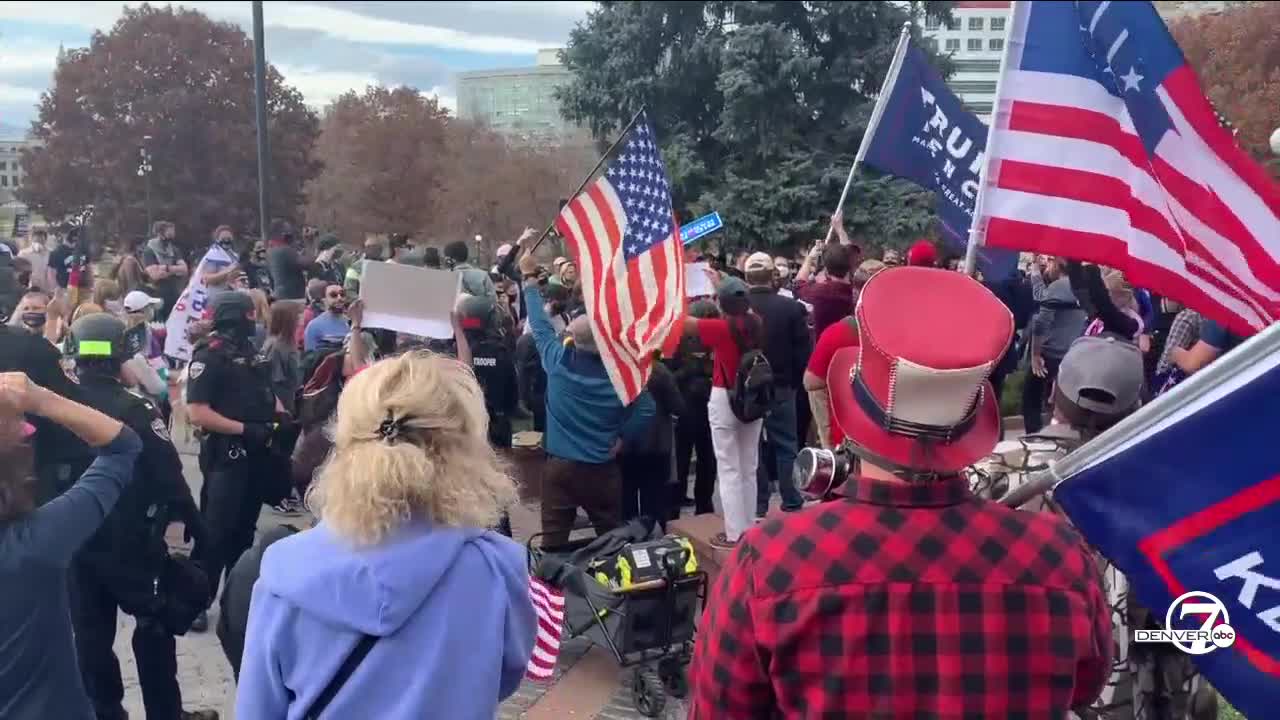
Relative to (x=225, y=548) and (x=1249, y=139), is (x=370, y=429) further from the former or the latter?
(x=1249, y=139)

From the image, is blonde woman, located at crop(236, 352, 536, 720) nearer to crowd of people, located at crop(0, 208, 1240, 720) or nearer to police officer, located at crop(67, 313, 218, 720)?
crowd of people, located at crop(0, 208, 1240, 720)

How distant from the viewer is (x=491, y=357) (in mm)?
8969

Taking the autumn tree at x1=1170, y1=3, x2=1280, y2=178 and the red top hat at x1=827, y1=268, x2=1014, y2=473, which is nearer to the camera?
the red top hat at x1=827, y1=268, x2=1014, y2=473

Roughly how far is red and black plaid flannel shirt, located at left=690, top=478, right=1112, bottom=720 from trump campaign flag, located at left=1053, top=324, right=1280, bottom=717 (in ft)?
1.18

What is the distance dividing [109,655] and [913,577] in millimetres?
3857

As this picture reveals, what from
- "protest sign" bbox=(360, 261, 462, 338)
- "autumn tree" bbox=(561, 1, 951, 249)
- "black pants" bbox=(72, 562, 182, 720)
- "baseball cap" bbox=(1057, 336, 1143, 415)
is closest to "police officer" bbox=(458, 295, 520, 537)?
"protest sign" bbox=(360, 261, 462, 338)

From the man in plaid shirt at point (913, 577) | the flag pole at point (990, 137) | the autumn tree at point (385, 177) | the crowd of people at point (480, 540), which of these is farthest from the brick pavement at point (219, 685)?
the autumn tree at point (385, 177)

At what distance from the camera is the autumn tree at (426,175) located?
34.9 metres

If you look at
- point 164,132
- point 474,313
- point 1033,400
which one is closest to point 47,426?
point 474,313

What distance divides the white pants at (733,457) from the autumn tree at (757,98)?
642 inches

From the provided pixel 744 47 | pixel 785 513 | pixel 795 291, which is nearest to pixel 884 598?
pixel 785 513

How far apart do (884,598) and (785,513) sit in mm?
236

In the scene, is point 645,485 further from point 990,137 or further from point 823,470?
point 823,470

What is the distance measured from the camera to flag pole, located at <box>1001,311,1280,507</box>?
2.09 metres
